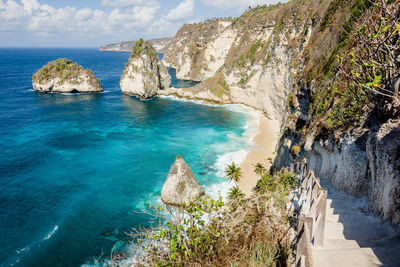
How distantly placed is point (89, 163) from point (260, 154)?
28.7 metres

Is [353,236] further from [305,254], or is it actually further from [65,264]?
[65,264]

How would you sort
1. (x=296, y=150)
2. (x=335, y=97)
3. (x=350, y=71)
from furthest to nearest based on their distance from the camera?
(x=296, y=150) → (x=335, y=97) → (x=350, y=71)

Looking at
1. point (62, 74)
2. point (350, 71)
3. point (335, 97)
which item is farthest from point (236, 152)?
point (62, 74)

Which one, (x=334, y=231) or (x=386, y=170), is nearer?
(x=386, y=170)

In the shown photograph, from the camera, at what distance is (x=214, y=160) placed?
3894cm

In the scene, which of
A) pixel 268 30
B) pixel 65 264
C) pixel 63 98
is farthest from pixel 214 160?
pixel 63 98

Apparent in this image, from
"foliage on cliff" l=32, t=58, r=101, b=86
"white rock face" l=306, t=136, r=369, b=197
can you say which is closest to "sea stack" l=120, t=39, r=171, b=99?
"foliage on cliff" l=32, t=58, r=101, b=86

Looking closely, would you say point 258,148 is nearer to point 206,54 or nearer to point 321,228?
point 321,228

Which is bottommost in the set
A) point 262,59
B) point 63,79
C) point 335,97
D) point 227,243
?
point 227,243

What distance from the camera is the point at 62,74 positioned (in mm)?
84375

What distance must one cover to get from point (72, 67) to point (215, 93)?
5518 cm

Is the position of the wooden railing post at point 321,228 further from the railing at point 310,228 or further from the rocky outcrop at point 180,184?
the rocky outcrop at point 180,184

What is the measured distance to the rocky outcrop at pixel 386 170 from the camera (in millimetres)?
7055

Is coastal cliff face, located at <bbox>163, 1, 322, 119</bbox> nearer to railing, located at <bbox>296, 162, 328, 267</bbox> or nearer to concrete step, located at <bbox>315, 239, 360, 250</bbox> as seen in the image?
railing, located at <bbox>296, 162, 328, 267</bbox>
